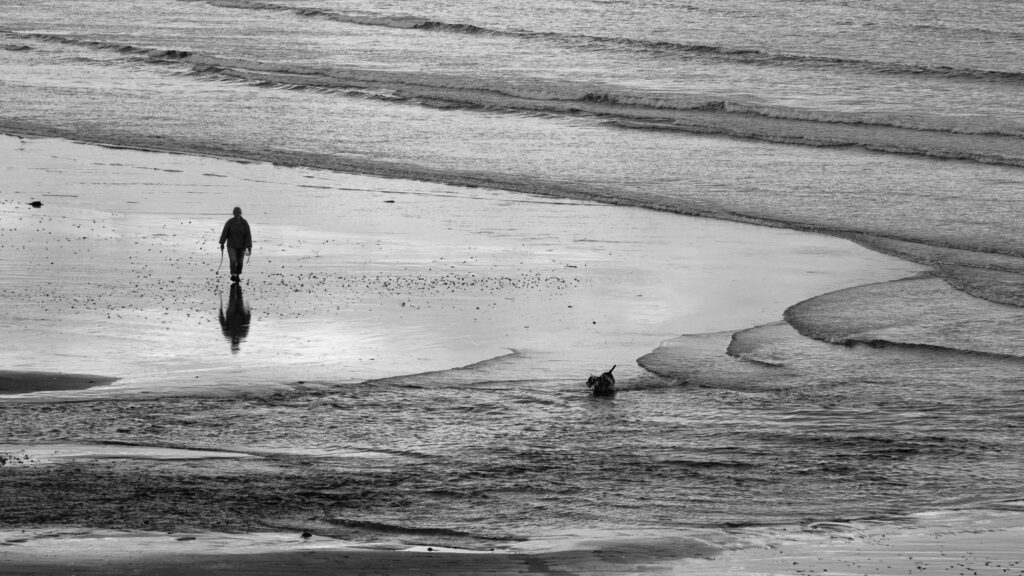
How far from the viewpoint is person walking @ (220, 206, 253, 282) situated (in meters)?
18.8

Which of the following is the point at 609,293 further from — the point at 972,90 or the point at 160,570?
the point at 972,90

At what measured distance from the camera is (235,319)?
17.0 metres

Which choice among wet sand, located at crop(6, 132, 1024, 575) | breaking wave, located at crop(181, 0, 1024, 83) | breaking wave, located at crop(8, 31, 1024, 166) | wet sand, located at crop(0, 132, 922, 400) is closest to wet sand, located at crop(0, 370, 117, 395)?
wet sand, located at crop(6, 132, 1024, 575)

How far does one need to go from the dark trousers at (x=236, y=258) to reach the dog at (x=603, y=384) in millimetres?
6592

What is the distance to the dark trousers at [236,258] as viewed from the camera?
18.8 m

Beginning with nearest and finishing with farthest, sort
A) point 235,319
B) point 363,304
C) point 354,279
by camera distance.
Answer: point 235,319
point 363,304
point 354,279

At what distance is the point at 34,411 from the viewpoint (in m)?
12.9

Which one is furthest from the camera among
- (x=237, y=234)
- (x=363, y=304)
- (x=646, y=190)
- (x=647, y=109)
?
(x=647, y=109)

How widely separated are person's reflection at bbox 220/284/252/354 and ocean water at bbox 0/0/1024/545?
241cm

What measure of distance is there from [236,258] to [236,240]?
0.77ft

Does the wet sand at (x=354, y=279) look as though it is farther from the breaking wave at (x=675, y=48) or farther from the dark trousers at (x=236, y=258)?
the breaking wave at (x=675, y=48)

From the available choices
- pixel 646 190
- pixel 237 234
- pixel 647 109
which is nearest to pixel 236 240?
pixel 237 234

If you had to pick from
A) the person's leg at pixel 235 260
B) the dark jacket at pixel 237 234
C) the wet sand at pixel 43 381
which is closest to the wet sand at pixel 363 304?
the wet sand at pixel 43 381

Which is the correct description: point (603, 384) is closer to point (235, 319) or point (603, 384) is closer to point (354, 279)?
point (235, 319)
